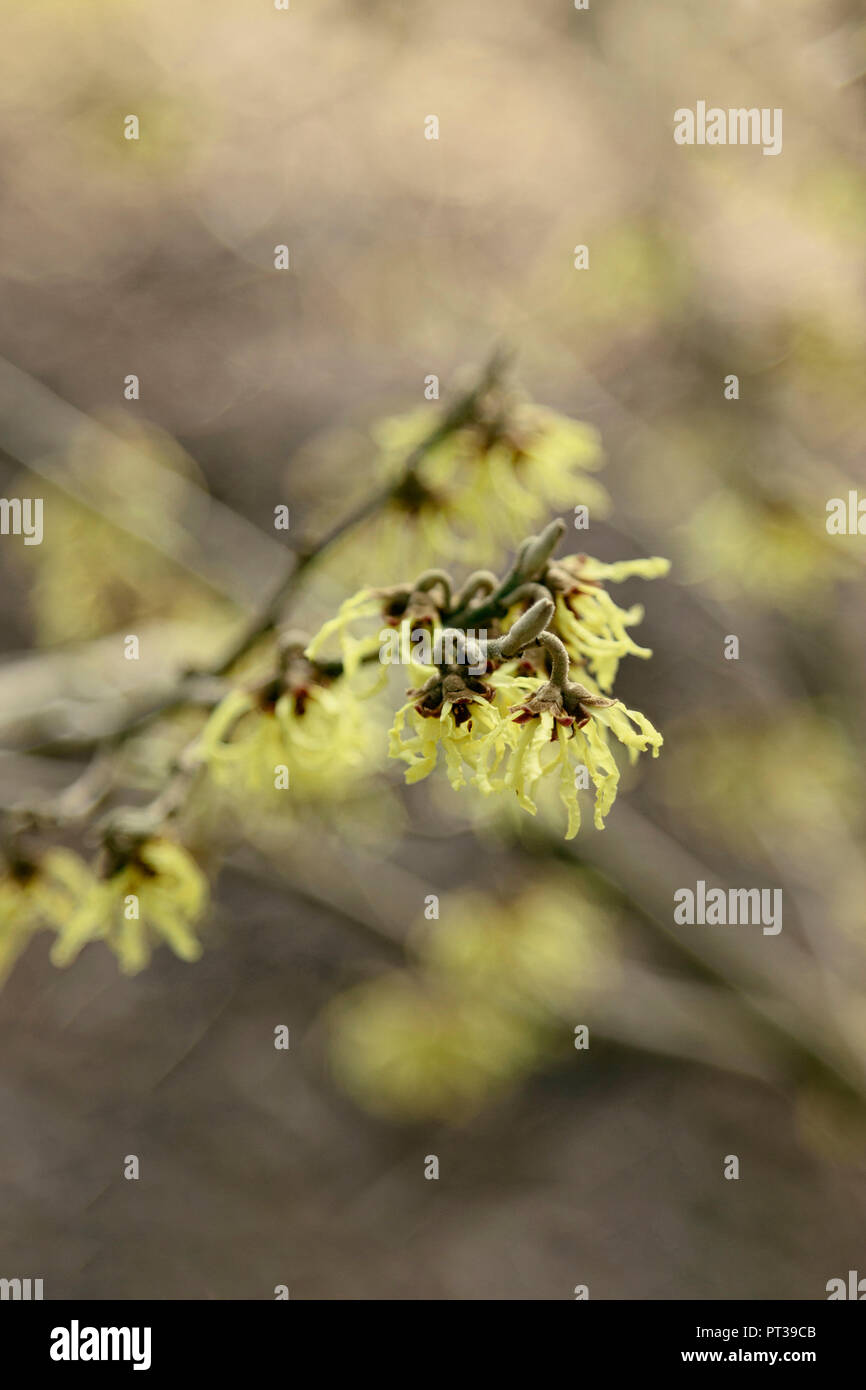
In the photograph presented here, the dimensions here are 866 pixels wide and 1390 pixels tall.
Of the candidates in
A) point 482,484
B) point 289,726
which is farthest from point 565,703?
point 482,484

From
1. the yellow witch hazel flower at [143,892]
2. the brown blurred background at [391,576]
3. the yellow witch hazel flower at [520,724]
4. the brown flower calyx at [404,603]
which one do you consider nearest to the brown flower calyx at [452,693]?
the yellow witch hazel flower at [520,724]

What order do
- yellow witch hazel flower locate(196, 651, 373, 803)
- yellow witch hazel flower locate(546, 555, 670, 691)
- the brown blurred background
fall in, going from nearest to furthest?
yellow witch hazel flower locate(546, 555, 670, 691) < yellow witch hazel flower locate(196, 651, 373, 803) < the brown blurred background

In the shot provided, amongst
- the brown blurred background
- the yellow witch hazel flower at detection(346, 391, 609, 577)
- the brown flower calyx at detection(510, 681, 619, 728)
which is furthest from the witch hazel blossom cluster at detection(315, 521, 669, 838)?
the brown blurred background

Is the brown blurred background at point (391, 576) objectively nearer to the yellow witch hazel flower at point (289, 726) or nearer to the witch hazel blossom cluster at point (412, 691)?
the witch hazel blossom cluster at point (412, 691)

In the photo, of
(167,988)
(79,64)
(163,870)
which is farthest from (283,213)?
(163,870)

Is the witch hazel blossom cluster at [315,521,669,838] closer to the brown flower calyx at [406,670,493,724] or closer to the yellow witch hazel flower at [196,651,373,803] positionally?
the brown flower calyx at [406,670,493,724]

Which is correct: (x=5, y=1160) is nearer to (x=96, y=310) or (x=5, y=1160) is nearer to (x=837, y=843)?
(x=837, y=843)
